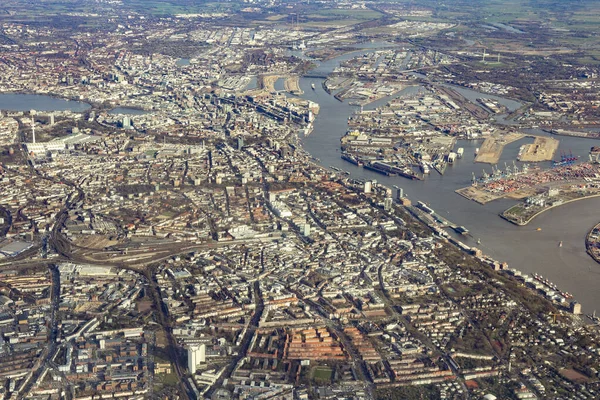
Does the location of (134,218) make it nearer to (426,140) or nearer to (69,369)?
(69,369)

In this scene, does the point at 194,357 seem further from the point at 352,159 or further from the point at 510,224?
the point at 352,159

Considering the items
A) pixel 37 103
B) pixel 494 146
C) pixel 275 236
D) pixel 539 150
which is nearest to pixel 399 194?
pixel 275 236

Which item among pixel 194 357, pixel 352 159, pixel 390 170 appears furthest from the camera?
pixel 352 159

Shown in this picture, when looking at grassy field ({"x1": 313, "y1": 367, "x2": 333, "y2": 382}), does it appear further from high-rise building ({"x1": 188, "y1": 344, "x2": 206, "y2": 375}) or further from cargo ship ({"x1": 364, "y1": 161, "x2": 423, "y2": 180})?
cargo ship ({"x1": 364, "y1": 161, "x2": 423, "y2": 180})

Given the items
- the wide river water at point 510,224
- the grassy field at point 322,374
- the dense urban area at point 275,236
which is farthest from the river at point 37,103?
the grassy field at point 322,374

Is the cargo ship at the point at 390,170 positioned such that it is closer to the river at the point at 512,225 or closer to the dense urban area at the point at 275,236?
the dense urban area at the point at 275,236

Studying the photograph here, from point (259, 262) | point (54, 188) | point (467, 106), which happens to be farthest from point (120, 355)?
point (467, 106)
